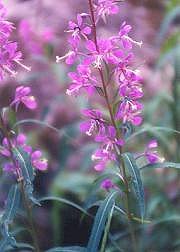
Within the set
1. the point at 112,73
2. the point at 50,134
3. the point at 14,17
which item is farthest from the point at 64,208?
the point at 112,73

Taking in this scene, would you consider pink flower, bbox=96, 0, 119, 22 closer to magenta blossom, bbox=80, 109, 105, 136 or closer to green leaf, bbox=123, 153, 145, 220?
magenta blossom, bbox=80, 109, 105, 136

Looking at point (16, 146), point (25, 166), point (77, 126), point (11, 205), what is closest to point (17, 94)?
point (16, 146)

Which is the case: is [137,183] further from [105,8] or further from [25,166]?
[105,8]

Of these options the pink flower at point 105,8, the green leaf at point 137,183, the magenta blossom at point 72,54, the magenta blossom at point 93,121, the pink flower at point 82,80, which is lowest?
the green leaf at point 137,183

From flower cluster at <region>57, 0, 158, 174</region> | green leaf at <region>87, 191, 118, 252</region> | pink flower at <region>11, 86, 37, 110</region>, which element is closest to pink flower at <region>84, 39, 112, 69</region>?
flower cluster at <region>57, 0, 158, 174</region>

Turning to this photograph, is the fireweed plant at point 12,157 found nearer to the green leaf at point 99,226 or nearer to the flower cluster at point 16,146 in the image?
the flower cluster at point 16,146

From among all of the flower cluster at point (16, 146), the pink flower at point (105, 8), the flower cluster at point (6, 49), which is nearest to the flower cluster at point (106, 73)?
the pink flower at point (105, 8)
